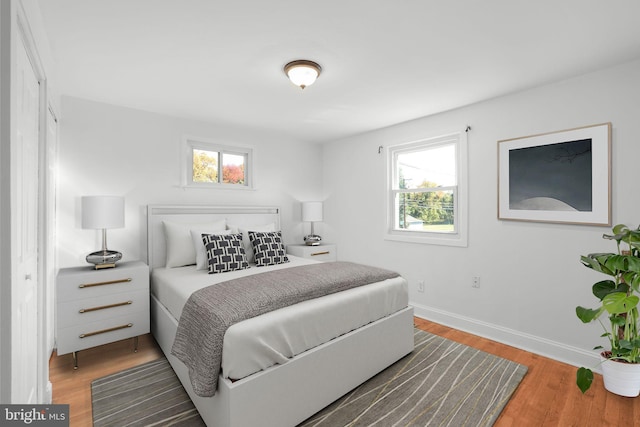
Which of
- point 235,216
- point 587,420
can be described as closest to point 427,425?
point 587,420

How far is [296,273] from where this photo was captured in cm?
250

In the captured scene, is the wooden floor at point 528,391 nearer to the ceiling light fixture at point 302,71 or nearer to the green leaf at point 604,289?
the green leaf at point 604,289

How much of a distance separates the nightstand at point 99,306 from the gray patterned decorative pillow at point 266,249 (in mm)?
1064

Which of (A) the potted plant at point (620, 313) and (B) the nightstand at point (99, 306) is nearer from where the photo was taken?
(A) the potted plant at point (620, 313)

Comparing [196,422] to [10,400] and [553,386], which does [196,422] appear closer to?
[10,400]

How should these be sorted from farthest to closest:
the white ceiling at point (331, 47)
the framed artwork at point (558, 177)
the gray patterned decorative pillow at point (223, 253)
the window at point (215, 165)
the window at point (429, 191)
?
1. the window at point (215, 165)
2. the window at point (429, 191)
3. the gray patterned decorative pillow at point (223, 253)
4. the framed artwork at point (558, 177)
5. the white ceiling at point (331, 47)

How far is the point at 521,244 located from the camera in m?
2.90

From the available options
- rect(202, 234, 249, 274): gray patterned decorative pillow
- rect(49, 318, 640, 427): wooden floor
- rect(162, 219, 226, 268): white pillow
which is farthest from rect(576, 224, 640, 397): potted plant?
rect(162, 219, 226, 268): white pillow

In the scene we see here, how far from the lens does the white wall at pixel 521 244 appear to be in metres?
2.38

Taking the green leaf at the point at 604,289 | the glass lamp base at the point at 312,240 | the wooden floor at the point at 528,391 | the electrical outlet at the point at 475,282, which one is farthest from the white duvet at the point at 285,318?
the glass lamp base at the point at 312,240

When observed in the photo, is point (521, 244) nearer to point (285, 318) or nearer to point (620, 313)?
point (620, 313)

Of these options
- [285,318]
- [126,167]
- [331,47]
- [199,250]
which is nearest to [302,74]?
[331,47]

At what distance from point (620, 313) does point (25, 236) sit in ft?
11.7

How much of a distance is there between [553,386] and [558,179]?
1659mm
